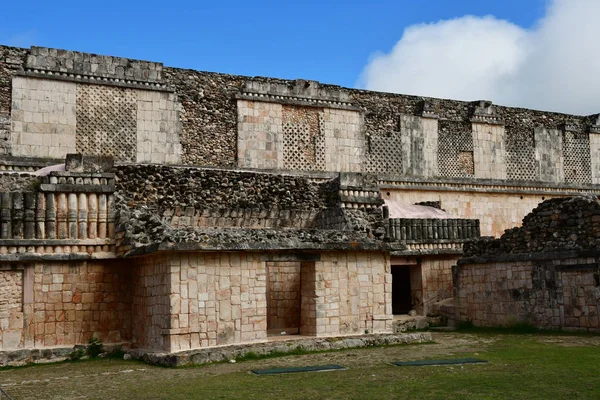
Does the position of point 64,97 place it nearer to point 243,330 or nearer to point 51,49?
point 51,49

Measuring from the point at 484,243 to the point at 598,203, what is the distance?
3015mm

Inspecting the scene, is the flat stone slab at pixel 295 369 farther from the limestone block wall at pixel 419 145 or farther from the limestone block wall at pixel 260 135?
the limestone block wall at pixel 419 145

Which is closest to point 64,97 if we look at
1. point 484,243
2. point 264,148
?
point 264,148

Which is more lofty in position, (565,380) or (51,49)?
(51,49)

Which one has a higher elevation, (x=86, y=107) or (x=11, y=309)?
(x=86, y=107)

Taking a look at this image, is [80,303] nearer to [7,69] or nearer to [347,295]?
[347,295]

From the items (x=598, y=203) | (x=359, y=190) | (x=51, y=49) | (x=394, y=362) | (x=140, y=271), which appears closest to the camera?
(x=394, y=362)

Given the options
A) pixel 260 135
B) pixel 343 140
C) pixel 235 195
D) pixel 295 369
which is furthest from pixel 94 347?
pixel 343 140

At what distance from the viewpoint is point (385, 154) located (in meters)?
23.1

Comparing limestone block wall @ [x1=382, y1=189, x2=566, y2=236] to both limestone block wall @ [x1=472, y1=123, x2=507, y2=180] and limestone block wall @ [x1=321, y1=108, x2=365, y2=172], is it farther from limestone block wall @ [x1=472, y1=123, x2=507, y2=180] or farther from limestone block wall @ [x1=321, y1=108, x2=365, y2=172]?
limestone block wall @ [x1=321, y1=108, x2=365, y2=172]

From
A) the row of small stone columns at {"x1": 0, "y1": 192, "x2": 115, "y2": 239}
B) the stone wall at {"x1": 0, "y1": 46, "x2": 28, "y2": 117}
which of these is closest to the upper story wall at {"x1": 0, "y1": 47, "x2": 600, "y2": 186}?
the stone wall at {"x1": 0, "y1": 46, "x2": 28, "y2": 117}

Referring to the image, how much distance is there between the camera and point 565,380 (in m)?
8.07

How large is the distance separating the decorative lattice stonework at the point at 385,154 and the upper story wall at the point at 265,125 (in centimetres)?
4

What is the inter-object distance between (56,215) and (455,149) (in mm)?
16106
